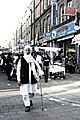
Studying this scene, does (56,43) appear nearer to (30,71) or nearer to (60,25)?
(60,25)

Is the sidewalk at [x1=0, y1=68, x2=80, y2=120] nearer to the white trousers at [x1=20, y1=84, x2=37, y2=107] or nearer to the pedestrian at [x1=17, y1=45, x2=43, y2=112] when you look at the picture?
the white trousers at [x1=20, y1=84, x2=37, y2=107]

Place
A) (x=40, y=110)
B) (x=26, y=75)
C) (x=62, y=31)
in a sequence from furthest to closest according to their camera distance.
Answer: (x=62, y=31)
(x=26, y=75)
(x=40, y=110)

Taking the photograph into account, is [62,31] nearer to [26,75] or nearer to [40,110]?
[26,75]

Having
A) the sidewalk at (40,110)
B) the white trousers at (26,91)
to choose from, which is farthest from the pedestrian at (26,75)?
the sidewalk at (40,110)

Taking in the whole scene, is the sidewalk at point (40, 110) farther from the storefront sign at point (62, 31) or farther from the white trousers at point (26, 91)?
the storefront sign at point (62, 31)

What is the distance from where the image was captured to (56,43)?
35.2 metres

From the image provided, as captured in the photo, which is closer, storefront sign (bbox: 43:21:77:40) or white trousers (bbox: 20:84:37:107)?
white trousers (bbox: 20:84:37:107)

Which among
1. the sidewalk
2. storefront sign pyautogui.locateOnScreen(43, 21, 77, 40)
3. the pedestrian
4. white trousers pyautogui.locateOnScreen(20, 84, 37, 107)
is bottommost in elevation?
the sidewalk

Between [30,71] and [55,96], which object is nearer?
[30,71]

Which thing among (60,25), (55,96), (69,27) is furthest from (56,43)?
(55,96)

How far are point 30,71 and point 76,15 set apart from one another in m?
16.7

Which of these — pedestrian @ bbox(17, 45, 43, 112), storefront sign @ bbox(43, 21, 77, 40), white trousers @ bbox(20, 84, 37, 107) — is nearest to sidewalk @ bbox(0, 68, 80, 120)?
white trousers @ bbox(20, 84, 37, 107)

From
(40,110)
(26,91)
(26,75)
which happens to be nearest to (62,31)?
(26,75)

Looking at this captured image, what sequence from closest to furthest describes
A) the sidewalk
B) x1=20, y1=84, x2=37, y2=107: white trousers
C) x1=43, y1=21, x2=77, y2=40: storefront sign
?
the sidewalk → x1=20, y1=84, x2=37, y2=107: white trousers → x1=43, y1=21, x2=77, y2=40: storefront sign
